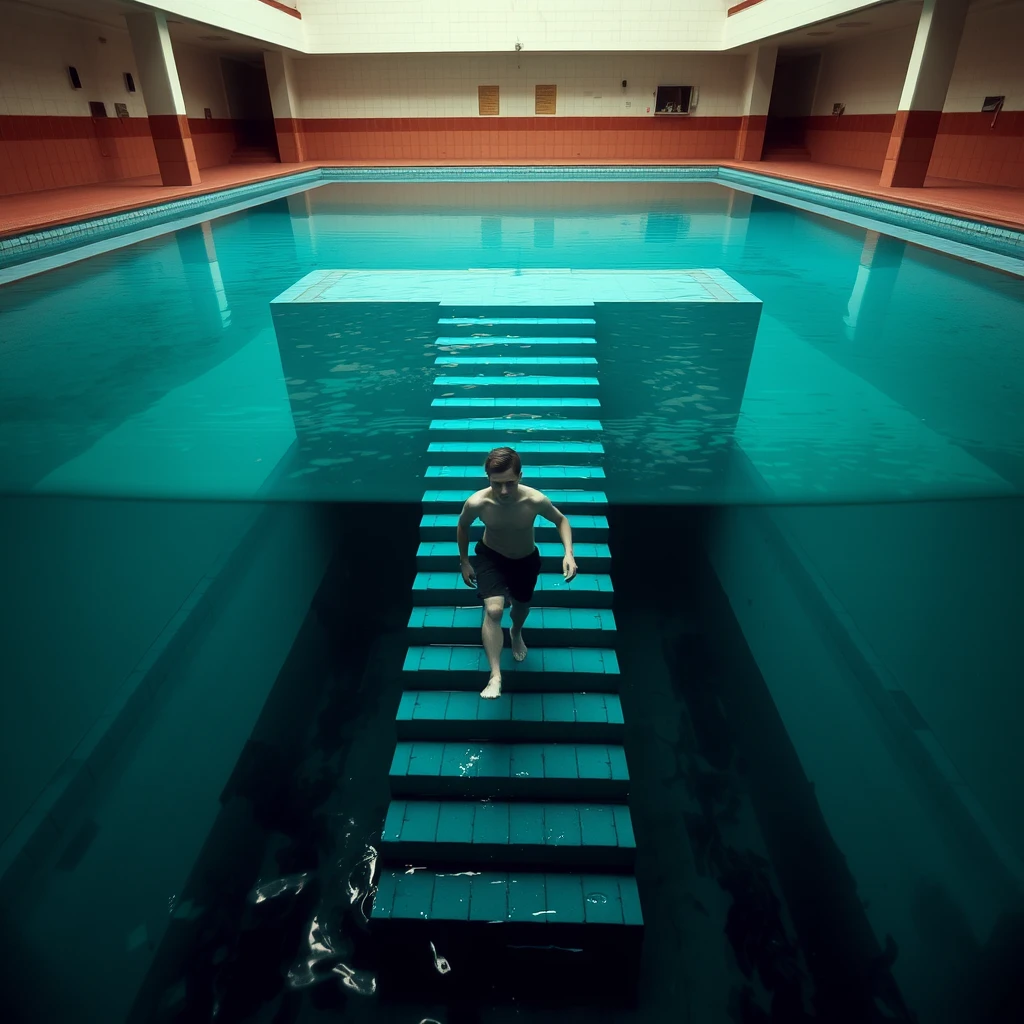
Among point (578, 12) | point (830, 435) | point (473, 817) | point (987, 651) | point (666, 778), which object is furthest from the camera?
point (578, 12)

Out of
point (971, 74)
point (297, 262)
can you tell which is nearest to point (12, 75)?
point (297, 262)

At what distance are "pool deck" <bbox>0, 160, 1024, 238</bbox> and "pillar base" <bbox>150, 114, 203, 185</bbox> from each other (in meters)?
0.34

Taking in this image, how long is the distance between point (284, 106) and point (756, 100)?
42.5 ft

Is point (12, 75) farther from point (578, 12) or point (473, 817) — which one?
point (473, 817)

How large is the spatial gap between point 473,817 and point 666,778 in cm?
117

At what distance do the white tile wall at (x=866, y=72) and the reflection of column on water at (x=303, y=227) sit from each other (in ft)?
43.4

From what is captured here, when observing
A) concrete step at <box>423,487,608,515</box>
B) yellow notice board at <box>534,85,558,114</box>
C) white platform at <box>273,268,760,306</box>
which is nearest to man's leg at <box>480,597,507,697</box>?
concrete step at <box>423,487,608,515</box>

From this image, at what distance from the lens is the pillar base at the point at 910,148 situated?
1114 cm

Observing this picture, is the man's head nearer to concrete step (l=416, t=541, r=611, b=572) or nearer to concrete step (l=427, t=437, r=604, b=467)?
concrete step (l=416, t=541, r=611, b=572)

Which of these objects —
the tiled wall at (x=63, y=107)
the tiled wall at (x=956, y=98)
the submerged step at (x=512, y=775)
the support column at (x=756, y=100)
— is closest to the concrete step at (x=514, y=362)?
the submerged step at (x=512, y=775)

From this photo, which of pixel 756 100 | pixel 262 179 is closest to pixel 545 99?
pixel 756 100

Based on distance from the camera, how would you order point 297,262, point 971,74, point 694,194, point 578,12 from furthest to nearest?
point 578,12, point 694,194, point 971,74, point 297,262

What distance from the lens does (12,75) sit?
36.2 ft

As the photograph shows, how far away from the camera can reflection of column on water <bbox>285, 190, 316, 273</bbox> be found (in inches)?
352
